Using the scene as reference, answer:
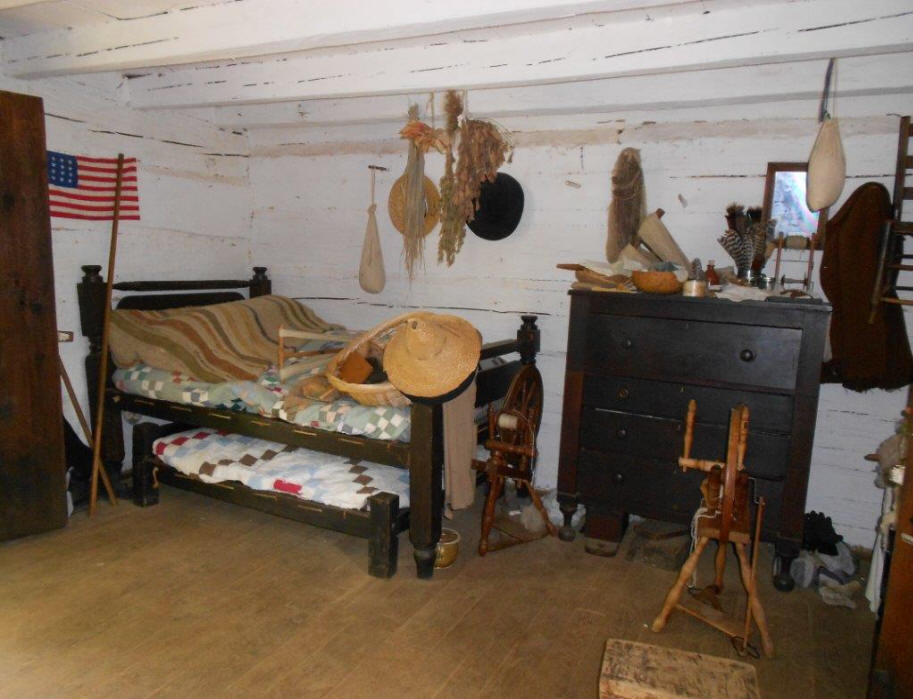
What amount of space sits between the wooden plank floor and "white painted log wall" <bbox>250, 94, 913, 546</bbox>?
893mm

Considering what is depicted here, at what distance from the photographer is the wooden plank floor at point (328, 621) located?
7.51 ft

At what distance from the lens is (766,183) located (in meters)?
3.44

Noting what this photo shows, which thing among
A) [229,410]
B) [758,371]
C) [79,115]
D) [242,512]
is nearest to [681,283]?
[758,371]

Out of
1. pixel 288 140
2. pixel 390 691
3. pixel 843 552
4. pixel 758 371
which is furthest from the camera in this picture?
pixel 288 140

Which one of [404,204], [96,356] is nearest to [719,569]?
[404,204]

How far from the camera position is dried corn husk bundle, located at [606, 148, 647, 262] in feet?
11.9

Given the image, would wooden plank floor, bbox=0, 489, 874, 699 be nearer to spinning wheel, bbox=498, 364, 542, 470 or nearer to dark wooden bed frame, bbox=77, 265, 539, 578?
dark wooden bed frame, bbox=77, 265, 539, 578

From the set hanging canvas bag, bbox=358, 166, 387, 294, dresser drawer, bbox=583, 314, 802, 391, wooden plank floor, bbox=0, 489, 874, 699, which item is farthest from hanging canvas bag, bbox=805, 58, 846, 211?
hanging canvas bag, bbox=358, 166, 387, 294

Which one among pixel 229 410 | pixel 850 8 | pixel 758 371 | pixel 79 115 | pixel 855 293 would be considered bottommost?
pixel 229 410

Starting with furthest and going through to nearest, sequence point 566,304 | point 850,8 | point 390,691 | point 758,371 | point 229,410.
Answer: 1. point 566,304
2. point 229,410
3. point 758,371
4. point 850,8
5. point 390,691

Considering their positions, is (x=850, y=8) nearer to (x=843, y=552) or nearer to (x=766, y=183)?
(x=766, y=183)

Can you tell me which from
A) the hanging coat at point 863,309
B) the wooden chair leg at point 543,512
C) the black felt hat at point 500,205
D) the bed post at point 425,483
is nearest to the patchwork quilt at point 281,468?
the bed post at point 425,483

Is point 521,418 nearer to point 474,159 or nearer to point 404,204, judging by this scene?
point 474,159

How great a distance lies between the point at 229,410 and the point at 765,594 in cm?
273
